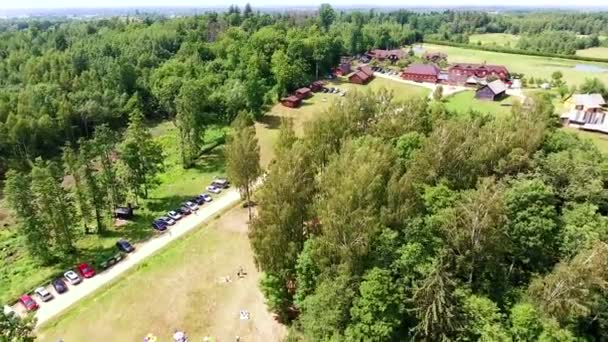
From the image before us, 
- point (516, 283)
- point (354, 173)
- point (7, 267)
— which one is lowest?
point (7, 267)

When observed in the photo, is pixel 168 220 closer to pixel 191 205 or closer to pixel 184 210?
pixel 184 210

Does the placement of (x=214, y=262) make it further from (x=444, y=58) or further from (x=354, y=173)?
(x=444, y=58)

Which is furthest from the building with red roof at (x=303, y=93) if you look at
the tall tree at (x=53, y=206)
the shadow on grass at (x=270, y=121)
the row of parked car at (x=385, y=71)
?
the tall tree at (x=53, y=206)

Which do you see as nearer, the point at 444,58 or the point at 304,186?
the point at 304,186

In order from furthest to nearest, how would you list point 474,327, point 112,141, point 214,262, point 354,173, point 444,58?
point 444,58, point 112,141, point 214,262, point 354,173, point 474,327

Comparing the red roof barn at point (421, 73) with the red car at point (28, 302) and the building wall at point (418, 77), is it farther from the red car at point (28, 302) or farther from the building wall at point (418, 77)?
the red car at point (28, 302)

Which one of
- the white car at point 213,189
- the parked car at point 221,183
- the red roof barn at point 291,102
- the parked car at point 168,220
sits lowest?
the parked car at point 168,220

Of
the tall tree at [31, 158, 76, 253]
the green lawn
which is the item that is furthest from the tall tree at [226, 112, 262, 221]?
the green lawn

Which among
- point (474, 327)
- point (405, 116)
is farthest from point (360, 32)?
point (474, 327)
